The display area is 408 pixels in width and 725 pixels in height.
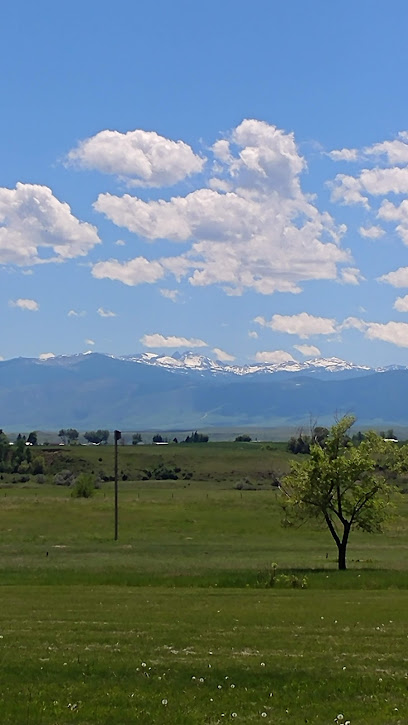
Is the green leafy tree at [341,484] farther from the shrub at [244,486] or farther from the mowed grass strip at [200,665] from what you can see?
the shrub at [244,486]

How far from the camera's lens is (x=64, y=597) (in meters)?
29.5

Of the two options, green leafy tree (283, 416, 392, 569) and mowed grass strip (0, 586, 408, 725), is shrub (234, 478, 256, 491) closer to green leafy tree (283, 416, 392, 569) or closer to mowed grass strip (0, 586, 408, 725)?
green leafy tree (283, 416, 392, 569)

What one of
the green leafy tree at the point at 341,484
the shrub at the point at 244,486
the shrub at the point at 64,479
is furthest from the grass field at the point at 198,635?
the shrub at the point at 64,479

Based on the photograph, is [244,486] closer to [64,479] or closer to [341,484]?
[64,479]

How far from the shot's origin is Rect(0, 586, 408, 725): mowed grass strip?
13.3 metres

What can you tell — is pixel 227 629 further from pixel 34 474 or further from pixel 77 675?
pixel 34 474

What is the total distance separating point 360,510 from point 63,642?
106ft

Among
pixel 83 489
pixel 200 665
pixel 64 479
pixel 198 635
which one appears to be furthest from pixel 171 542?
pixel 64 479

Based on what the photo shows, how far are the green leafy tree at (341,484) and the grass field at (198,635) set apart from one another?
9.25 feet

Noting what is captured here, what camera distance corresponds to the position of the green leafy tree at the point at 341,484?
4728 cm

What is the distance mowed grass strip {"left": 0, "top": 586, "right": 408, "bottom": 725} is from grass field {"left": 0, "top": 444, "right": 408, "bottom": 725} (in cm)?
3

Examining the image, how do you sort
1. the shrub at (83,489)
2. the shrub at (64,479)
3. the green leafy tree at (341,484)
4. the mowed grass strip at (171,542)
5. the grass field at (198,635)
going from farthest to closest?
the shrub at (64,479) → the shrub at (83,489) → the green leafy tree at (341,484) → the mowed grass strip at (171,542) → the grass field at (198,635)

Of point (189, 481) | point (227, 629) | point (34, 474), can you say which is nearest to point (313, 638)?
point (227, 629)

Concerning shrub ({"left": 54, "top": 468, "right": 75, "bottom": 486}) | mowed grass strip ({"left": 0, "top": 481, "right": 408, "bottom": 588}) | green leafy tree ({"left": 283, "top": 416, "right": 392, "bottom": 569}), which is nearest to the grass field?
mowed grass strip ({"left": 0, "top": 481, "right": 408, "bottom": 588})
